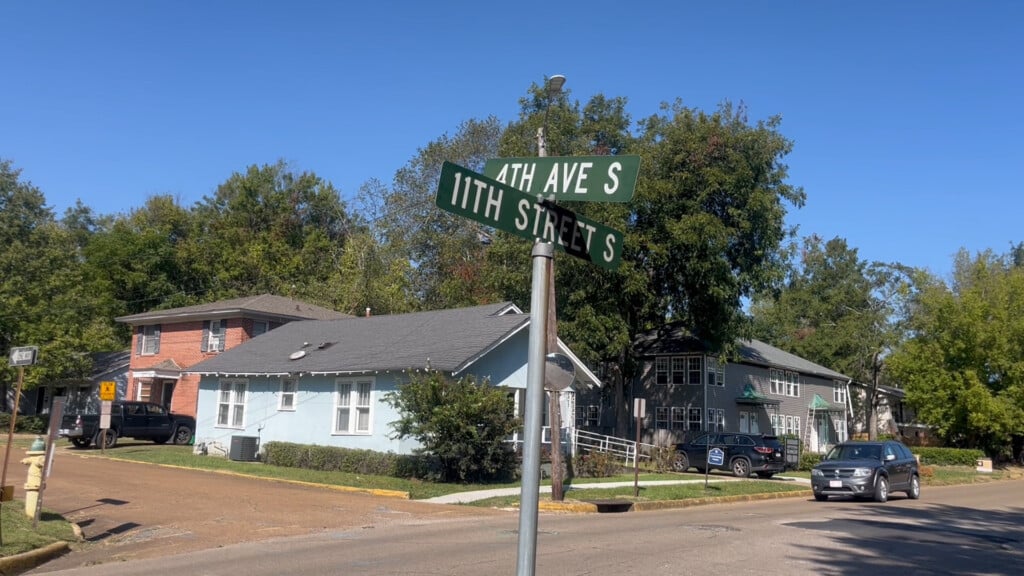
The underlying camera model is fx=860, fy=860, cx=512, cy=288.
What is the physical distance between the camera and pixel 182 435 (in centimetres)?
3519

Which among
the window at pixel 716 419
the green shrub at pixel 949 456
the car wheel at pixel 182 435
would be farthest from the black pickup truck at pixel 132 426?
the green shrub at pixel 949 456

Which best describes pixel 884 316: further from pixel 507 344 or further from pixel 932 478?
pixel 507 344

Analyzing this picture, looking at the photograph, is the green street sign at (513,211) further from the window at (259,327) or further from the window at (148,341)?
the window at (148,341)

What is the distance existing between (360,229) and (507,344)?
3856 cm

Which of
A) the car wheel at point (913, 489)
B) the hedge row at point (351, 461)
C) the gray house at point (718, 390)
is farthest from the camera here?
the gray house at point (718, 390)

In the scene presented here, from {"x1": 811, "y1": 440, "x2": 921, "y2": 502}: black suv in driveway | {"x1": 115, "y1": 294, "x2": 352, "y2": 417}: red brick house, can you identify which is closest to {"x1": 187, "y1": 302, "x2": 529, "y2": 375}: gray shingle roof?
{"x1": 115, "y1": 294, "x2": 352, "y2": 417}: red brick house

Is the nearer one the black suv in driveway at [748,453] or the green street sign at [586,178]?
the green street sign at [586,178]

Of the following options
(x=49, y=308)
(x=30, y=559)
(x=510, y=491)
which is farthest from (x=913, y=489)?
(x=49, y=308)

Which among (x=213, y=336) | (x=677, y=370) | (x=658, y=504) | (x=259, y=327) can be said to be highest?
(x=259, y=327)

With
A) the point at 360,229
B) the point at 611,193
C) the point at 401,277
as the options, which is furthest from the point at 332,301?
the point at 611,193

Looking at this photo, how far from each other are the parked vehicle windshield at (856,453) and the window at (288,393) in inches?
641

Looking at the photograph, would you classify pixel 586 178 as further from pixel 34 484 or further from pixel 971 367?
pixel 971 367

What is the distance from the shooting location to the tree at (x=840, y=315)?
2510 inches

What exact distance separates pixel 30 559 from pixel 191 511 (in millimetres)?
5051
